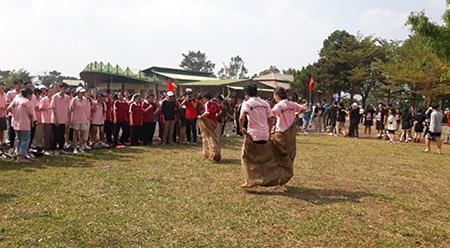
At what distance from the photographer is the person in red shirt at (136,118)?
13656mm

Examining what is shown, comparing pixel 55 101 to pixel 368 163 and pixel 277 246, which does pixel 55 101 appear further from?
pixel 368 163

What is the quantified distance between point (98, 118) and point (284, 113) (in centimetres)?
678

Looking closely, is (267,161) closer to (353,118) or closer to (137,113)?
(137,113)

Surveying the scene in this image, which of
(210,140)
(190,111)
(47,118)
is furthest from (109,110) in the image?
(210,140)

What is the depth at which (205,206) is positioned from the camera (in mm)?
6793

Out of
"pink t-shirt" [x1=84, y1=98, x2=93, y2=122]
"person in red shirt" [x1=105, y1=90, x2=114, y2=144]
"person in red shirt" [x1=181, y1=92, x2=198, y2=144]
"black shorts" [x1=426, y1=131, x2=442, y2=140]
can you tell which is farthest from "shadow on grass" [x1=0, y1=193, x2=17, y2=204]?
"black shorts" [x1=426, y1=131, x2=442, y2=140]

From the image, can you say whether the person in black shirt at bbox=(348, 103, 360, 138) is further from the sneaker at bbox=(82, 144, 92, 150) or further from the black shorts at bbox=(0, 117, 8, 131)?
the black shorts at bbox=(0, 117, 8, 131)

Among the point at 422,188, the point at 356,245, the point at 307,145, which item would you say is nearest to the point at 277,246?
the point at 356,245

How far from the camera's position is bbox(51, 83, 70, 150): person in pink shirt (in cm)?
1109

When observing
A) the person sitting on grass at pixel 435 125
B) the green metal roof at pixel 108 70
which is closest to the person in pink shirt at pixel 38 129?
A: the person sitting on grass at pixel 435 125

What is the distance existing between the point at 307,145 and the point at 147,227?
11920 millimetres

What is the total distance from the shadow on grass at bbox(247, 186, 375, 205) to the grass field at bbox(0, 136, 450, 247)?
2 cm

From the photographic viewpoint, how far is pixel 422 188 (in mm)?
9070

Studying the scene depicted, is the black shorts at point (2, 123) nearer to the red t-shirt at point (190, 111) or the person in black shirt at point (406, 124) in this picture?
the red t-shirt at point (190, 111)
